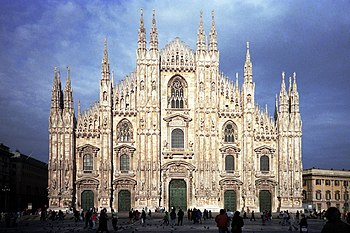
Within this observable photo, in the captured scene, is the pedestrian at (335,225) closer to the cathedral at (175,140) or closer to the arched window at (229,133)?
the cathedral at (175,140)

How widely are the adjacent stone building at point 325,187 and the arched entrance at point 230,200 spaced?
38.8 m

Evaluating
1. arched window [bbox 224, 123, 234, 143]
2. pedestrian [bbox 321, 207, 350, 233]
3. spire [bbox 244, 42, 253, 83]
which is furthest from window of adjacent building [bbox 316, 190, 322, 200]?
pedestrian [bbox 321, 207, 350, 233]

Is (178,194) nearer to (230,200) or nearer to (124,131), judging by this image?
(230,200)

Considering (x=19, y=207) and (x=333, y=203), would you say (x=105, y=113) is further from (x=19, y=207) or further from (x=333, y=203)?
(x=333, y=203)

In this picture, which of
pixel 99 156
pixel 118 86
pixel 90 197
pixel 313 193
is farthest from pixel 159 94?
pixel 313 193

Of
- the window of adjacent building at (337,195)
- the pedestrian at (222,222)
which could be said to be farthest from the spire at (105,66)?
the window of adjacent building at (337,195)

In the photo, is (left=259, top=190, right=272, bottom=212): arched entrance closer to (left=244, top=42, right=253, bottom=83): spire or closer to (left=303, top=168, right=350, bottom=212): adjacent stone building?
(left=244, top=42, right=253, bottom=83): spire

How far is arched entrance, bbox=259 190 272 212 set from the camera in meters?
63.2

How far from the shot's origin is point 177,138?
63.2m

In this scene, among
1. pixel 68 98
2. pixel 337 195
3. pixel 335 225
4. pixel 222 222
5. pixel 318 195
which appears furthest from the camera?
pixel 337 195

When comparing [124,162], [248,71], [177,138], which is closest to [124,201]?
[124,162]

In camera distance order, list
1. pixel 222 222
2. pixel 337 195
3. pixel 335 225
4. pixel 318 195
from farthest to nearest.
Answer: pixel 337 195, pixel 318 195, pixel 222 222, pixel 335 225

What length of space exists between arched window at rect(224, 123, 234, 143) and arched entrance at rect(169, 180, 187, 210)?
740 cm

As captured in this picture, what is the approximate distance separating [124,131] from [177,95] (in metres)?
7.74
